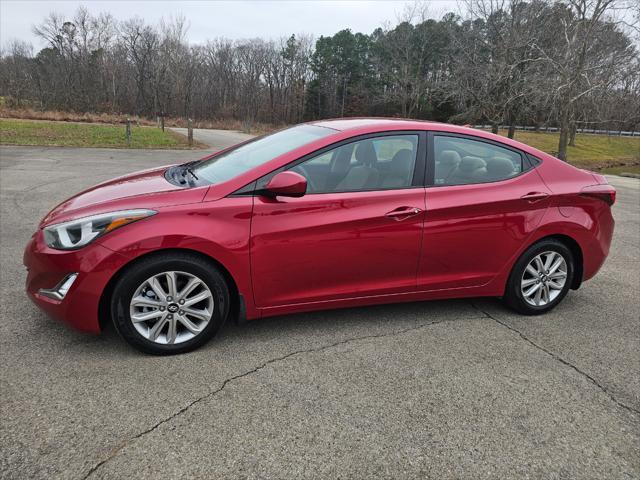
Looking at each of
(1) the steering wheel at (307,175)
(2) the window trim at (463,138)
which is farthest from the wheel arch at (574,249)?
(1) the steering wheel at (307,175)

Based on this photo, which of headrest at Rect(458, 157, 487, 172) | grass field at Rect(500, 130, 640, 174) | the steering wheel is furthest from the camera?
grass field at Rect(500, 130, 640, 174)

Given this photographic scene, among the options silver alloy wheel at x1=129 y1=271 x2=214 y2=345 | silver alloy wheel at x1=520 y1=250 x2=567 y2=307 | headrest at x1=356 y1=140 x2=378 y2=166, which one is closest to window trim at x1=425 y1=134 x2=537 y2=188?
headrest at x1=356 y1=140 x2=378 y2=166

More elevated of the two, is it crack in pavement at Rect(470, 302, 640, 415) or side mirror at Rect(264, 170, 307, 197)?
side mirror at Rect(264, 170, 307, 197)

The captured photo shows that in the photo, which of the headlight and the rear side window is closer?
the headlight

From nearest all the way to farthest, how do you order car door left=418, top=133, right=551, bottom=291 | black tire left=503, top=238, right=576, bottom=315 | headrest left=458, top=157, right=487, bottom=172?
car door left=418, top=133, right=551, bottom=291 → headrest left=458, top=157, right=487, bottom=172 → black tire left=503, top=238, right=576, bottom=315

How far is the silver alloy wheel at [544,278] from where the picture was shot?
396 cm

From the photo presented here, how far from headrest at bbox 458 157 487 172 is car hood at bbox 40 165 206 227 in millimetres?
1996

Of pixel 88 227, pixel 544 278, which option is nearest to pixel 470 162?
pixel 544 278

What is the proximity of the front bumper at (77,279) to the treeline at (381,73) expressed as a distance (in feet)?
76.4

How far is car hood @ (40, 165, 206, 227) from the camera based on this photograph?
9.98 feet

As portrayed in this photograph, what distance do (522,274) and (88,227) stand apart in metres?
3.25

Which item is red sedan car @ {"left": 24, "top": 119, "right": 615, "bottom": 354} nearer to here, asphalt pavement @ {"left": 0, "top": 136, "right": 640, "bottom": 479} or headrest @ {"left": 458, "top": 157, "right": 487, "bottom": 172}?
headrest @ {"left": 458, "top": 157, "right": 487, "bottom": 172}

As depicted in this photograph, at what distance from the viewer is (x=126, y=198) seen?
3131 millimetres

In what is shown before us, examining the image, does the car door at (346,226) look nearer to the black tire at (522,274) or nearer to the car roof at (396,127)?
the car roof at (396,127)
